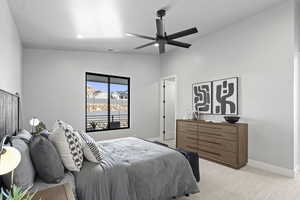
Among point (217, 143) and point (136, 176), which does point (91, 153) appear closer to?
point (136, 176)

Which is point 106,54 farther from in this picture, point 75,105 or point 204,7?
point 204,7

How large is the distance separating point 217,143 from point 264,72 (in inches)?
65.8

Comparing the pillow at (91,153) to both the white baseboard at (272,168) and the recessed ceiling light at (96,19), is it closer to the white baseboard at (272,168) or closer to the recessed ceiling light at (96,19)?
the recessed ceiling light at (96,19)

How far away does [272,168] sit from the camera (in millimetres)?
3254

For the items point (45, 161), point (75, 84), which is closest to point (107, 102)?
point (75, 84)

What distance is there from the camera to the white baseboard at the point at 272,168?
3005 mm

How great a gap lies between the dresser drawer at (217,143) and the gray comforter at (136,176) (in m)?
1.56

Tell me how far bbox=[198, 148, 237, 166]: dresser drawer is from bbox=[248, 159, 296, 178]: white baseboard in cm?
46

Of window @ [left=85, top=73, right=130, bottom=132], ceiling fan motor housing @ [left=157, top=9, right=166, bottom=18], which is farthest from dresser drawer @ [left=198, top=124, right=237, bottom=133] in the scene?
window @ [left=85, top=73, right=130, bottom=132]

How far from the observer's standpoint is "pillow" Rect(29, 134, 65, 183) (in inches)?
61.9

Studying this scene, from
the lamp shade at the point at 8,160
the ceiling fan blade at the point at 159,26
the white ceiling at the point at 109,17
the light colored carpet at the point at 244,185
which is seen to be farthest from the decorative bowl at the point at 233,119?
the lamp shade at the point at 8,160

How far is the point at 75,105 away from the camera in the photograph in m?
4.88

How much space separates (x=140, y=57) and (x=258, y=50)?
343 cm

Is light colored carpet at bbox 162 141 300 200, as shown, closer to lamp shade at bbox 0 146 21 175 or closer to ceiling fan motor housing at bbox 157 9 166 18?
lamp shade at bbox 0 146 21 175
